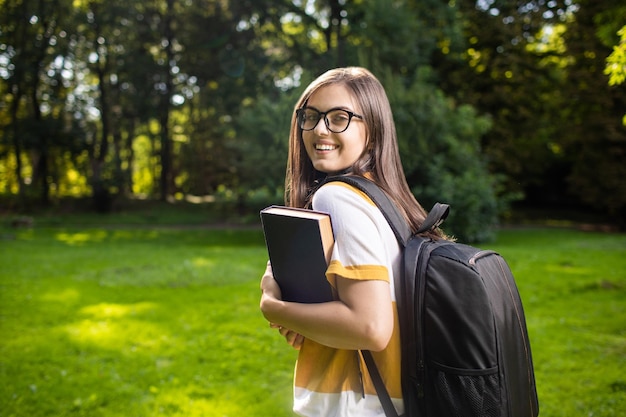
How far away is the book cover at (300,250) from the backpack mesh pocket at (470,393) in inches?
14.8

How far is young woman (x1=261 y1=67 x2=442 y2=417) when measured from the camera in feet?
4.27

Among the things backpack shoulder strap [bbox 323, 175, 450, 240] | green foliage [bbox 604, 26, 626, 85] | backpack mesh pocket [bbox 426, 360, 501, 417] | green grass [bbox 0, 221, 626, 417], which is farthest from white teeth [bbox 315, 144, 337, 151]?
green grass [bbox 0, 221, 626, 417]

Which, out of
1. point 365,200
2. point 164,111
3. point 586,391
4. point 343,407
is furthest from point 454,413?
A: point 164,111

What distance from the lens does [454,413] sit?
51.9 inches

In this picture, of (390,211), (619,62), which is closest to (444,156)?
(619,62)

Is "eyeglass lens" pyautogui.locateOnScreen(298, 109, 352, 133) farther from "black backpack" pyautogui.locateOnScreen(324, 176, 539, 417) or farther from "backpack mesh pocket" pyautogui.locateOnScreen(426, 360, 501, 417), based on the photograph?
"backpack mesh pocket" pyautogui.locateOnScreen(426, 360, 501, 417)

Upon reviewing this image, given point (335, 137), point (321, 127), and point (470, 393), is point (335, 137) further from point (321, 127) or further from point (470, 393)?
point (470, 393)

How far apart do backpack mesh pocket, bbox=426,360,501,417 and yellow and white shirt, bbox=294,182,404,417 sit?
0.49 ft

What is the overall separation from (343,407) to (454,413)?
299mm

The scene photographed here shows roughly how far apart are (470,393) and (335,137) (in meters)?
0.79

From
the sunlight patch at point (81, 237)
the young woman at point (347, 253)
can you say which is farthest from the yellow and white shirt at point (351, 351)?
the sunlight patch at point (81, 237)

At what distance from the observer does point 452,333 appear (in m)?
1.32

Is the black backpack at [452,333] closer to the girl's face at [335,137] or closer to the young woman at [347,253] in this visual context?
the young woman at [347,253]

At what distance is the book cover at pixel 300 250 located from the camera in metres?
1.33
